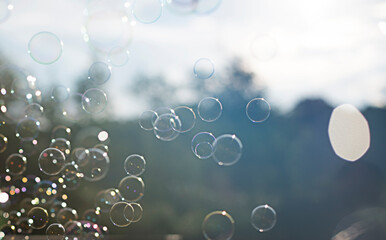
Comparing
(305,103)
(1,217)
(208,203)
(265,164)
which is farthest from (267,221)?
(305,103)

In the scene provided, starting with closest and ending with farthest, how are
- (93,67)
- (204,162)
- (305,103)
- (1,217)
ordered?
(93,67) < (1,217) < (204,162) < (305,103)

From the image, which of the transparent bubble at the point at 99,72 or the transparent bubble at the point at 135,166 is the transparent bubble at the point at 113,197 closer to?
the transparent bubble at the point at 135,166

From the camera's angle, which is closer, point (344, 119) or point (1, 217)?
point (1, 217)

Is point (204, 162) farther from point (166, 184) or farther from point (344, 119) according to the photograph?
point (344, 119)

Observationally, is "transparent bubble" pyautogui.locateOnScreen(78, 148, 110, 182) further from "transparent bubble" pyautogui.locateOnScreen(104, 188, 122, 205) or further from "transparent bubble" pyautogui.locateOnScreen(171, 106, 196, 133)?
"transparent bubble" pyautogui.locateOnScreen(171, 106, 196, 133)

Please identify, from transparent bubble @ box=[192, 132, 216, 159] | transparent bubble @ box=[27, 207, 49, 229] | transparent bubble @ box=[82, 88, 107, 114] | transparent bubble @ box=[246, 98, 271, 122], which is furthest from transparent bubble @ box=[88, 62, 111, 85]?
transparent bubble @ box=[246, 98, 271, 122]

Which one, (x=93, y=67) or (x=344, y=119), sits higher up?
(x=344, y=119)
